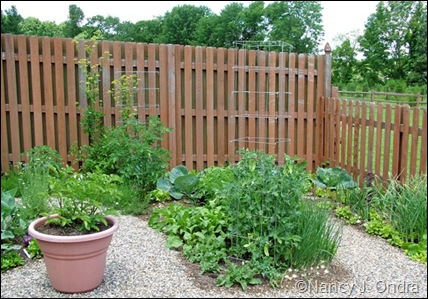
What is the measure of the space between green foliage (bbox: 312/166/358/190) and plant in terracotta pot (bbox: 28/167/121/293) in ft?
9.70

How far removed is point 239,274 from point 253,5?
777 cm

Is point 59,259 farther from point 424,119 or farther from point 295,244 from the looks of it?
point 424,119

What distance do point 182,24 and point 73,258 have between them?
7.04 m

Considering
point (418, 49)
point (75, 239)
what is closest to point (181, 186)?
point (75, 239)

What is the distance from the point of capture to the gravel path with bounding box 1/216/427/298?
111 inches

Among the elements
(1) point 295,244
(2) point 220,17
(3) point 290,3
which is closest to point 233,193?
(1) point 295,244

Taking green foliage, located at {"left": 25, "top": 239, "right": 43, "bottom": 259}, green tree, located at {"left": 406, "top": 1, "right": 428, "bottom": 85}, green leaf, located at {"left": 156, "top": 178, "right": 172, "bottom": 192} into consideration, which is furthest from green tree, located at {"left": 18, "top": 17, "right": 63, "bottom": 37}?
green foliage, located at {"left": 25, "top": 239, "right": 43, "bottom": 259}

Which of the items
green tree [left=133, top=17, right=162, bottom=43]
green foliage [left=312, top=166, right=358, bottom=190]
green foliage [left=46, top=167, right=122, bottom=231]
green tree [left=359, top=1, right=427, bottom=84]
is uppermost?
green tree [left=133, top=17, right=162, bottom=43]

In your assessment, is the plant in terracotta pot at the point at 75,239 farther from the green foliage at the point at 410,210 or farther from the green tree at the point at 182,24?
the green tree at the point at 182,24

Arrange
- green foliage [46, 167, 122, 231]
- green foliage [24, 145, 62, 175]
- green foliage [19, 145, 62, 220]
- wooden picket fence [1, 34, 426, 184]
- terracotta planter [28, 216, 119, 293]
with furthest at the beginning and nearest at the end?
wooden picket fence [1, 34, 426, 184] < green foliage [24, 145, 62, 175] < green foliage [19, 145, 62, 220] < green foliage [46, 167, 122, 231] < terracotta planter [28, 216, 119, 293]

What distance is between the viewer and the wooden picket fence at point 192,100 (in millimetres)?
5594

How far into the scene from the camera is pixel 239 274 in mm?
2969

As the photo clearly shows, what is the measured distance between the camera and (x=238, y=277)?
2.95 meters

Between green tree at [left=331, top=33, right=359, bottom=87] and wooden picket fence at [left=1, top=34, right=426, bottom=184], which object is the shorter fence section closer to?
wooden picket fence at [left=1, top=34, right=426, bottom=184]
